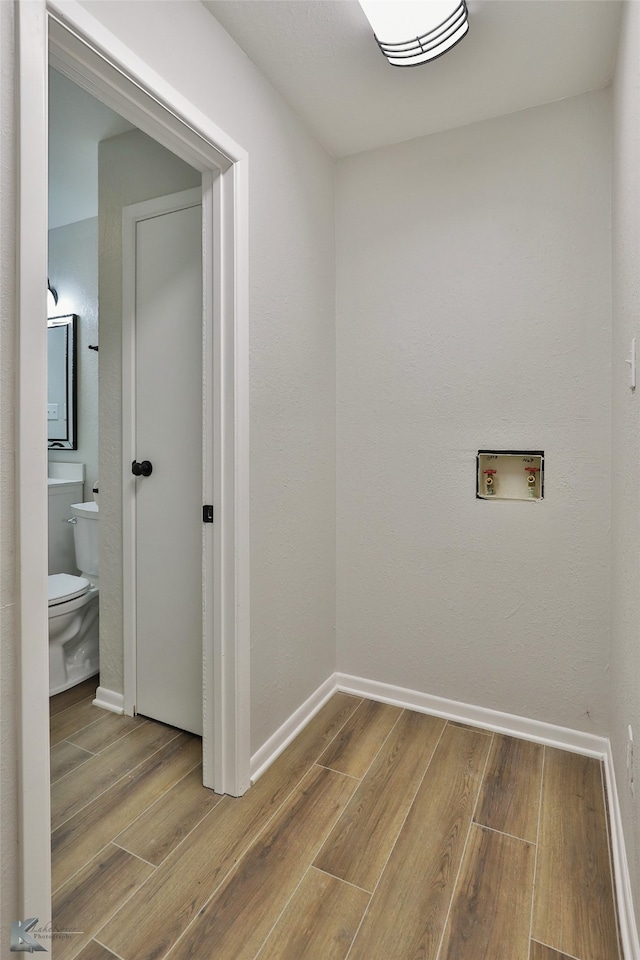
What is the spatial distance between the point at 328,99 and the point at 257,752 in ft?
8.01

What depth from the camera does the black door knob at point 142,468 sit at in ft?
6.91

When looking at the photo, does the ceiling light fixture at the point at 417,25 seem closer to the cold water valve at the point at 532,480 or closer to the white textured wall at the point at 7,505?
the white textured wall at the point at 7,505

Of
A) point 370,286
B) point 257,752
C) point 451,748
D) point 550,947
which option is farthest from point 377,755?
point 370,286

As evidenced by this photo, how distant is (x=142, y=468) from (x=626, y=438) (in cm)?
171

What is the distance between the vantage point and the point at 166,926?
1260 mm

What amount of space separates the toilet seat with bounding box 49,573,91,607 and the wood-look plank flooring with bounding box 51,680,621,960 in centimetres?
55

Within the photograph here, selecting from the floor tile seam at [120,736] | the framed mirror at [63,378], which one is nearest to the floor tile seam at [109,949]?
the floor tile seam at [120,736]

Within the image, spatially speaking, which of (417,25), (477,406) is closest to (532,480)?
(477,406)

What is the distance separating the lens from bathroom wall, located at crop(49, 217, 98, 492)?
131 inches

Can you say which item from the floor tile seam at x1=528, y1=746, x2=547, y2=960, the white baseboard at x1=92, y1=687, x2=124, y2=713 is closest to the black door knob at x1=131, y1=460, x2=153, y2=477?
A: the white baseboard at x1=92, y1=687, x2=124, y2=713

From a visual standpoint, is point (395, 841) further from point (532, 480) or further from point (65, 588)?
point (65, 588)

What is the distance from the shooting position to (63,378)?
3.46 m

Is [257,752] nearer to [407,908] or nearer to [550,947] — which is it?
[407,908]

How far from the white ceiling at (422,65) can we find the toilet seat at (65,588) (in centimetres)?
230
